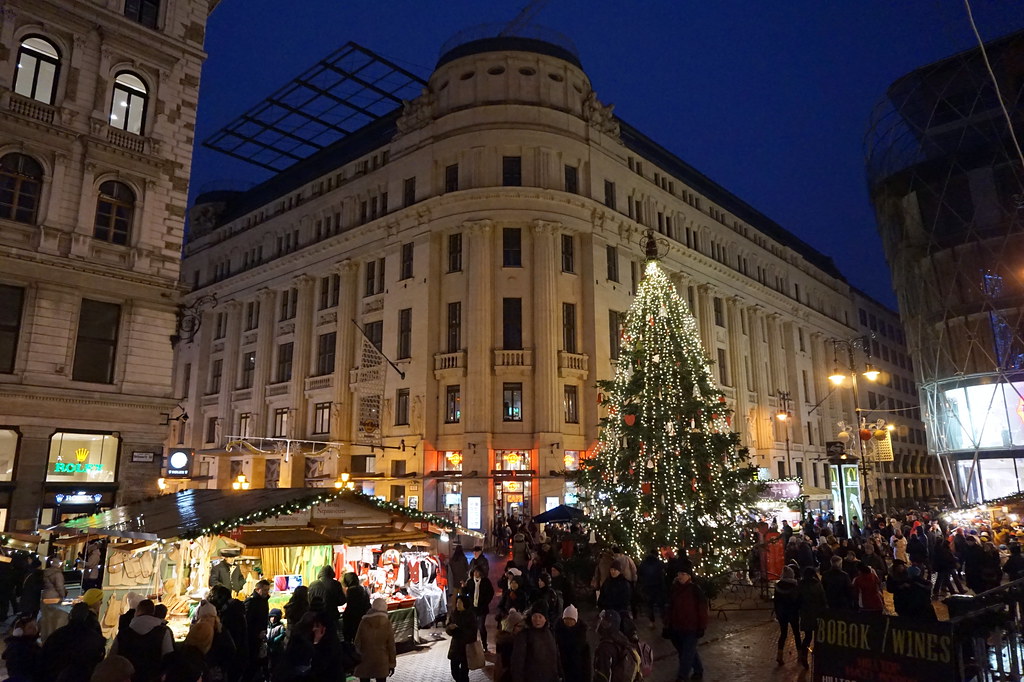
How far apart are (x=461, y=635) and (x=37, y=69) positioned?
21896 mm

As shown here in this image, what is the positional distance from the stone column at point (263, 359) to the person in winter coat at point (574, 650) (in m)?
39.6

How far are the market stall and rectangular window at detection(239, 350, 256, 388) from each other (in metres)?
33.4

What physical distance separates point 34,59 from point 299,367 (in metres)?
24.5

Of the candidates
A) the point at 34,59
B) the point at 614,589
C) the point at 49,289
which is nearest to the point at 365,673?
the point at 614,589

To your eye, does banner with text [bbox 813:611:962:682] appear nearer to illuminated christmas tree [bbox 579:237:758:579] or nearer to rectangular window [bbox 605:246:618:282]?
illuminated christmas tree [bbox 579:237:758:579]

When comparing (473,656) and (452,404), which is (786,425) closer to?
(452,404)

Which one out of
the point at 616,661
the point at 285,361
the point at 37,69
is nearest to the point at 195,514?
the point at 616,661

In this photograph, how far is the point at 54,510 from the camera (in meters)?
19.7

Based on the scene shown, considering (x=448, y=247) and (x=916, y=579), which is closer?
(x=916, y=579)

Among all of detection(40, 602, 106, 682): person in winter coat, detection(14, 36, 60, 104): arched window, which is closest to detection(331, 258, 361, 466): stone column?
detection(14, 36, 60, 104): arched window

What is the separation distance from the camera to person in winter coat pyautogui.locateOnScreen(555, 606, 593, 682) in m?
8.27

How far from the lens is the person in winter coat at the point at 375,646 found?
363 inches

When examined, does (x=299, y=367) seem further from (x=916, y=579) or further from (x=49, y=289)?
(x=916, y=579)

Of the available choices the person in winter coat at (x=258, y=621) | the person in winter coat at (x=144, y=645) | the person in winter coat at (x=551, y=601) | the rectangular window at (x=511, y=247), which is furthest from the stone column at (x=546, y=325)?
the person in winter coat at (x=144, y=645)
